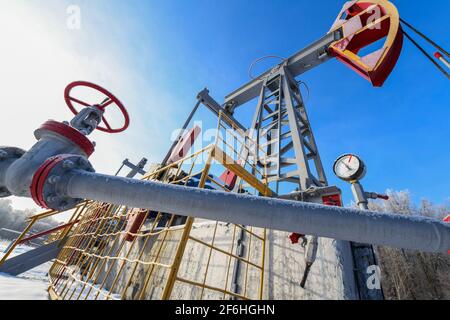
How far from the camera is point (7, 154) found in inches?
38.7

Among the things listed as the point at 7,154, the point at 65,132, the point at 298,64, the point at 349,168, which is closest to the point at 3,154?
the point at 7,154

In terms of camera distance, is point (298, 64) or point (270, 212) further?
point (298, 64)

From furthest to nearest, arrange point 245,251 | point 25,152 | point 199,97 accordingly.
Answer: point 199,97 → point 245,251 → point 25,152

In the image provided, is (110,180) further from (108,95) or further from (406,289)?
(406,289)

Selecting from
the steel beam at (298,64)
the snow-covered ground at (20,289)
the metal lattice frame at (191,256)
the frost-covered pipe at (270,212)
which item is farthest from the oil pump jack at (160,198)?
the steel beam at (298,64)

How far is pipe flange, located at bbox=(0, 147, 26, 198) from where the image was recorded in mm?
967

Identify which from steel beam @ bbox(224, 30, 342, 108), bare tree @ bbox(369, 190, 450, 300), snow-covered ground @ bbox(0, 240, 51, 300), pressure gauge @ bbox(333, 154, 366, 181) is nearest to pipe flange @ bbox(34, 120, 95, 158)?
snow-covered ground @ bbox(0, 240, 51, 300)

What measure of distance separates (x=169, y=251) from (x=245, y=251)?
240 cm

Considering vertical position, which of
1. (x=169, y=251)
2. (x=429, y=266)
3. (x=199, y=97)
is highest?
(x=199, y=97)

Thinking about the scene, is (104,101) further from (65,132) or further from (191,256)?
(191,256)

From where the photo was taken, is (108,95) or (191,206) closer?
(191,206)

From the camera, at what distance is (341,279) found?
279cm

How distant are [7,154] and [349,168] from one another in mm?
3800
